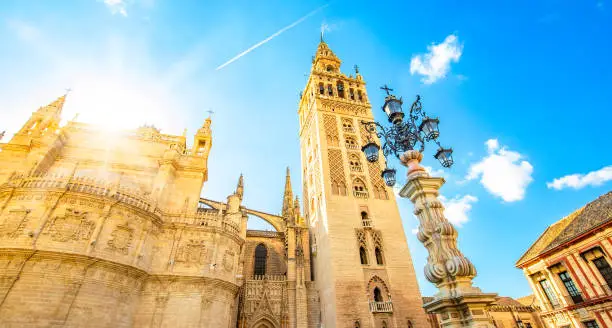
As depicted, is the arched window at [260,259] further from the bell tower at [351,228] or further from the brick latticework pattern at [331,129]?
the brick latticework pattern at [331,129]

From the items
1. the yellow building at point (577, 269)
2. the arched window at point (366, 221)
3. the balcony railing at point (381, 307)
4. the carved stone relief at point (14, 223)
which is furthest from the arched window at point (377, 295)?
the carved stone relief at point (14, 223)

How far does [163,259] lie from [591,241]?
24.8 meters

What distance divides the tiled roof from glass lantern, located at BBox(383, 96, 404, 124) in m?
16.3

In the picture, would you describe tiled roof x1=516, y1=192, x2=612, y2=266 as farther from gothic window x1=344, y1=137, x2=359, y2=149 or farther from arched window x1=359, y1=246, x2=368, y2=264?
gothic window x1=344, y1=137, x2=359, y2=149

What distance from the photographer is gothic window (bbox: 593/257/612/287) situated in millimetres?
15962

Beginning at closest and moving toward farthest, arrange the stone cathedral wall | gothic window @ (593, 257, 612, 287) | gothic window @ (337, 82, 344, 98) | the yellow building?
the stone cathedral wall < gothic window @ (593, 257, 612, 287) < the yellow building < gothic window @ (337, 82, 344, 98)

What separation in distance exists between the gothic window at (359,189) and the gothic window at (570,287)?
550 inches

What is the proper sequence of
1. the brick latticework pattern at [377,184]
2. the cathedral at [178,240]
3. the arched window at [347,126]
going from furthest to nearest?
1. the arched window at [347,126]
2. the brick latticework pattern at [377,184]
3. the cathedral at [178,240]

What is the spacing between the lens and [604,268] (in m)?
16.2

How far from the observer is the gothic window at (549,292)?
19.3 meters

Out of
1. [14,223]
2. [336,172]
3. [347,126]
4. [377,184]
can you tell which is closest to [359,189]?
[377,184]

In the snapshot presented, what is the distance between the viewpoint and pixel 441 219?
254 inches

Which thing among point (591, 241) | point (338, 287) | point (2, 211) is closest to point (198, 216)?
point (2, 211)

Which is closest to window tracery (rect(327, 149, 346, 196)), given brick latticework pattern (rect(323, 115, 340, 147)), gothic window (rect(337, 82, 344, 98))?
brick latticework pattern (rect(323, 115, 340, 147))
